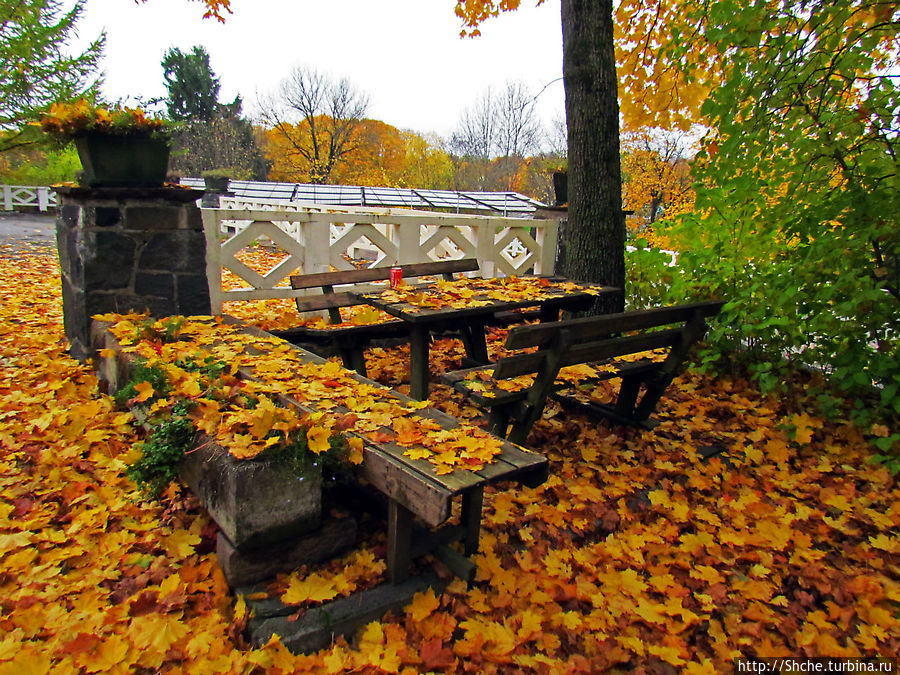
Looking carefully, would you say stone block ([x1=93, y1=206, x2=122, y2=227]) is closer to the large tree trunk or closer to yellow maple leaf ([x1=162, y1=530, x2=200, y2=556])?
yellow maple leaf ([x1=162, y1=530, x2=200, y2=556])

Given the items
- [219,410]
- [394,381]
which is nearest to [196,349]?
[219,410]

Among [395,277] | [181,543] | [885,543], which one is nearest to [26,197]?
[395,277]

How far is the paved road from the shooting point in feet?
37.3

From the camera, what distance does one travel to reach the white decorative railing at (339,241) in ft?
15.1

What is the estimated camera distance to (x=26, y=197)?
60.9 ft

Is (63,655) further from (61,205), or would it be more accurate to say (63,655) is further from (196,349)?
(61,205)

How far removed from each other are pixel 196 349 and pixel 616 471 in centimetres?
252

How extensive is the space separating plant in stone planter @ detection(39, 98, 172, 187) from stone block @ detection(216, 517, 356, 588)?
289cm

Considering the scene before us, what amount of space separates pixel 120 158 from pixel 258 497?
119 inches

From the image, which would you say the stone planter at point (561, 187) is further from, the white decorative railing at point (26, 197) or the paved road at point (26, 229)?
the white decorative railing at point (26, 197)

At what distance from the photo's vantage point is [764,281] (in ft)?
13.2

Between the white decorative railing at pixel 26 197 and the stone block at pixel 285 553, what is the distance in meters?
21.1

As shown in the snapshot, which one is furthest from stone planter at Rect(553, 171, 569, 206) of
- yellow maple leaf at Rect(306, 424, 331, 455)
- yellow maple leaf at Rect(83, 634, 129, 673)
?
yellow maple leaf at Rect(83, 634, 129, 673)

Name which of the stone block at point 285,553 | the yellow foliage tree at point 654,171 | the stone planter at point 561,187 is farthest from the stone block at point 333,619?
the yellow foliage tree at point 654,171
